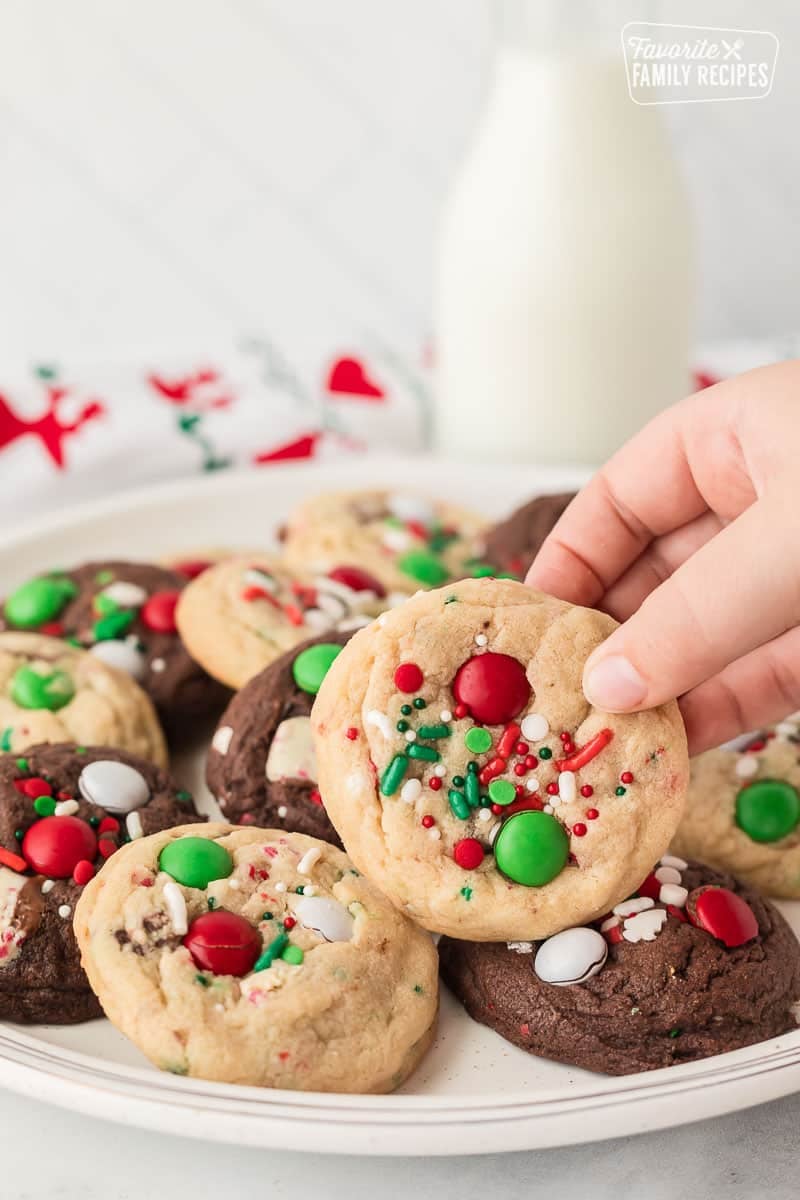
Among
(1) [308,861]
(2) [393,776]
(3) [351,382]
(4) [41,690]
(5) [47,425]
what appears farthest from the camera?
(3) [351,382]

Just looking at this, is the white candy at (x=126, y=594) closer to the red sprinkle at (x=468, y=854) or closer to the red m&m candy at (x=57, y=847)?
the red m&m candy at (x=57, y=847)

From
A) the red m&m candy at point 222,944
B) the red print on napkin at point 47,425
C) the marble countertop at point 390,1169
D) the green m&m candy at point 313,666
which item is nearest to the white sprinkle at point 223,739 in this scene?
the green m&m candy at point 313,666

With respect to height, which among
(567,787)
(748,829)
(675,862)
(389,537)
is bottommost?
(748,829)

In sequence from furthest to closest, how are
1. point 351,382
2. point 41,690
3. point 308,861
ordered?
point 351,382
point 41,690
point 308,861

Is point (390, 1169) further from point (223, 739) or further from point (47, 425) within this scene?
point (47, 425)

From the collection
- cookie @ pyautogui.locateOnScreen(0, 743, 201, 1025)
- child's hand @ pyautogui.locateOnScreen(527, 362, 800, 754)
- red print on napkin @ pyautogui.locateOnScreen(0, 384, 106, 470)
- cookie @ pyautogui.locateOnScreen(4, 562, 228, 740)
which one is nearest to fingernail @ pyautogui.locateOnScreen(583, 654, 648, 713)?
child's hand @ pyautogui.locateOnScreen(527, 362, 800, 754)

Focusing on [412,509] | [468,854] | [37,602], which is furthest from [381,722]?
[412,509]

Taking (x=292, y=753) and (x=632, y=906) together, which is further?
(x=292, y=753)
